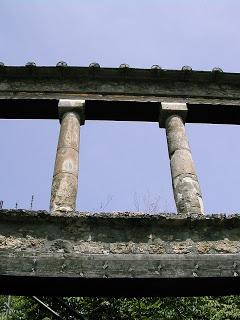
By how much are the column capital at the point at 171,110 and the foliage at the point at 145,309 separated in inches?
219

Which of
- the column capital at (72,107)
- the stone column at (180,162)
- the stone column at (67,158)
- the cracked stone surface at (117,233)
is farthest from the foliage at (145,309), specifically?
the cracked stone surface at (117,233)

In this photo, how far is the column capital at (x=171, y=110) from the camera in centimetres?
988

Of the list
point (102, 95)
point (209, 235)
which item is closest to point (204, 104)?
point (102, 95)

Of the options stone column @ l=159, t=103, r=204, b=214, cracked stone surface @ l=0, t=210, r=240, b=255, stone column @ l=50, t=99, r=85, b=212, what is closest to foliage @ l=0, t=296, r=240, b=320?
stone column @ l=159, t=103, r=204, b=214

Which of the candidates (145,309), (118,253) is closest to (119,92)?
(118,253)

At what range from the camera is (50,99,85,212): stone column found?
745cm

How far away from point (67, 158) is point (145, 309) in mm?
6079

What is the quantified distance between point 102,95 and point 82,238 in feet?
16.8

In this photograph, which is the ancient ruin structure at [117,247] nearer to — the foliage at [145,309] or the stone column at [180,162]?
the stone column at [180,162]

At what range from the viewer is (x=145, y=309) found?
39.5 feet

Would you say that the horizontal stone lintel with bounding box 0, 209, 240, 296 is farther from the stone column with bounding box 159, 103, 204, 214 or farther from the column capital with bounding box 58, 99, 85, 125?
the column capital with bounding box 58, 99, 85, 125

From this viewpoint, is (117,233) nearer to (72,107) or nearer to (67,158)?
(67,158)

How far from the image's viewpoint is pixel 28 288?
5535 mm

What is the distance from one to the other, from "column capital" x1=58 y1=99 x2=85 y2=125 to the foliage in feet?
18.6
